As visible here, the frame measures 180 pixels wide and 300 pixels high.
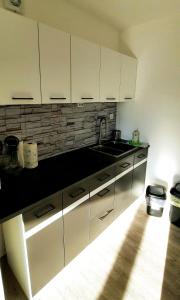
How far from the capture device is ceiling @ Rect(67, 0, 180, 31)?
170 cm

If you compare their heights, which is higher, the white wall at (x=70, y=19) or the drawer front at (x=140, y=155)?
the white wall at (x=70, y=19)

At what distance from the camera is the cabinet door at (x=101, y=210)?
165 centimetres

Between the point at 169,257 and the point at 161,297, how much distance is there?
1.38 feet

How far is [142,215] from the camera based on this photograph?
2.32 m

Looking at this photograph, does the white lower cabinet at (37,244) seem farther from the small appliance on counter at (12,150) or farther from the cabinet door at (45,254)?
the small appliance on counter at (12,150)

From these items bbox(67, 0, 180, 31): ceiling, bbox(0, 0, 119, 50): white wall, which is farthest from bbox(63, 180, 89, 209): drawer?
bbox(67, 0, 180, 31): ceiling

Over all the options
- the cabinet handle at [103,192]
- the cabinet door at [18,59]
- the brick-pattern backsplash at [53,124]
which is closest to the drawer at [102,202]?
the cabinet handle at [103,192]

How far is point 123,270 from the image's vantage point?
62.7 inches

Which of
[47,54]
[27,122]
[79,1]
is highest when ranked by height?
[79,1]

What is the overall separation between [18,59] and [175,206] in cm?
216

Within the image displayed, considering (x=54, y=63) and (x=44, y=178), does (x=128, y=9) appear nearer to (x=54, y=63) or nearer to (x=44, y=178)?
(x=54, y=63)

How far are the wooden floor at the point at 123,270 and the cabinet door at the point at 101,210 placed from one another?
6.5 inches

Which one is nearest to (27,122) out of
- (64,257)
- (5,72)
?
(5,72)

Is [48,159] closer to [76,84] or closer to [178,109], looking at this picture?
[76,84]
